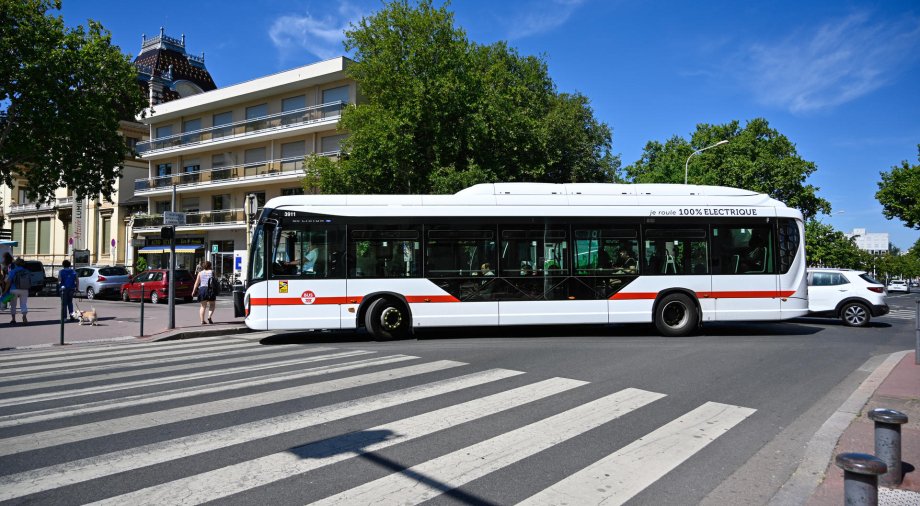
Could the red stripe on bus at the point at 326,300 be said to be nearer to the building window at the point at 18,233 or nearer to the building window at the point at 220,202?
the building window at the point at 220,202

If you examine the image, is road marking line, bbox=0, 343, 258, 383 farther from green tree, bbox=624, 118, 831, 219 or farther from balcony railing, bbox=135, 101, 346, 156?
green tree, bbox=624, 118, 831, 219

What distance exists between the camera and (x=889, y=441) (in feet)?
12.7

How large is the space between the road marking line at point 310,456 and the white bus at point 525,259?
19.1 ft

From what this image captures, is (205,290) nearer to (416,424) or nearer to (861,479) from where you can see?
(416,424)

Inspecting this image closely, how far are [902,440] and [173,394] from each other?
24.0 ft

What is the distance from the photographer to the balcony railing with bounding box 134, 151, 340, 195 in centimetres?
3622

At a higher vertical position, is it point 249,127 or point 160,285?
point 249,127

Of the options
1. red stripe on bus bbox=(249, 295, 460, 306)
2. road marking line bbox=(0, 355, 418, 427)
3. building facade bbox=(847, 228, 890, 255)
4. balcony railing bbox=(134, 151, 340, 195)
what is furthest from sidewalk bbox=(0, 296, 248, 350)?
building facade bbox=(847, 228, 890, 255)

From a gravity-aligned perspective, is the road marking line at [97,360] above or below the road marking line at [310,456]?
below

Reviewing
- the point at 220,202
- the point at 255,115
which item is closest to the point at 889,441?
the point at 255,115

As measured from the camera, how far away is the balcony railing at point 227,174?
119ft

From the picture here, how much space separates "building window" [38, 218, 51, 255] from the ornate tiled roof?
16227 mm

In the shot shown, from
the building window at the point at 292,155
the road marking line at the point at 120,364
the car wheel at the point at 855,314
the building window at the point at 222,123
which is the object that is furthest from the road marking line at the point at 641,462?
the building window at the point at 222,123

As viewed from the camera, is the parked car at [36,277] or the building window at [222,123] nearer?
the parked car at [36,277]
